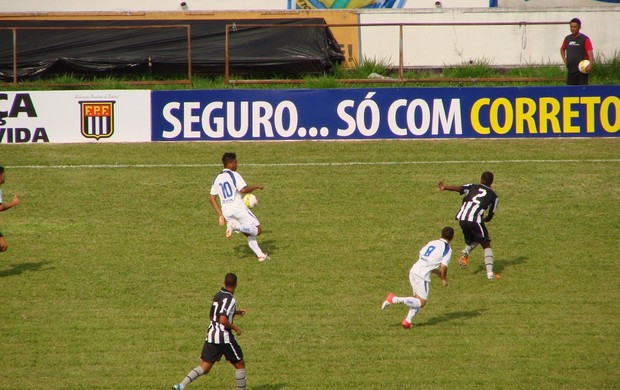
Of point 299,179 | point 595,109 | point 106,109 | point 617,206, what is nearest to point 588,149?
point 595,109

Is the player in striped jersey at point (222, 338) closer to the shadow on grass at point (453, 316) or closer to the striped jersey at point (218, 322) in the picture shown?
the striped jersey at point (218, 322)

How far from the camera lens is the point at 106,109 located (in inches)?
1027

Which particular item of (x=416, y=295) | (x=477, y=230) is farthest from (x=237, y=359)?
(x=477, y=230)

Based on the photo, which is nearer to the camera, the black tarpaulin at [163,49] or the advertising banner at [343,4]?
the black tarpaulin at [163,49]

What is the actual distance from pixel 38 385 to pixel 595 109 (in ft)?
59.1

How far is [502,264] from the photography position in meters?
18.2

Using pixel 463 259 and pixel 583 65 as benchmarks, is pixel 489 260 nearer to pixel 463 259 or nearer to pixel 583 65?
pixel 463 259

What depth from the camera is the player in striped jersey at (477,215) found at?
1694 cm

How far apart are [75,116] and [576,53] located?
14.2 metres

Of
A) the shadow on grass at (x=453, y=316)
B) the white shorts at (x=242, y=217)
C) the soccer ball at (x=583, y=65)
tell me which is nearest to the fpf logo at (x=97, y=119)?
the white shorts at (x=242, y=217)

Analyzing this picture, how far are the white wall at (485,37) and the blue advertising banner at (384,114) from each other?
623 cm

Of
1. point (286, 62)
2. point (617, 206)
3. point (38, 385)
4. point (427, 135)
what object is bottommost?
point (38, 385)

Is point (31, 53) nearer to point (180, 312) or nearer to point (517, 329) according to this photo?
point (180, 312)

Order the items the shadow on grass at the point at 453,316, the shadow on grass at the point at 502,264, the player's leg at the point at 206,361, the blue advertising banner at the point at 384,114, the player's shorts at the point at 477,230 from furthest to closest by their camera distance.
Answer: the blue advertising banner at the point at 384,114 < the shadow on grass at the point at 502,264 < the player's shorts at the point at 477,230 < the shadow on grass at the point at 453,316 < the player's leg at the point at 206,361
